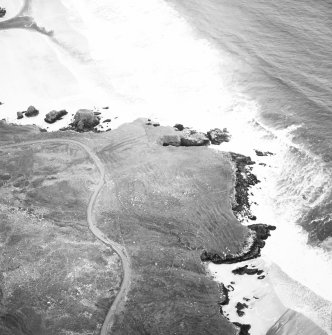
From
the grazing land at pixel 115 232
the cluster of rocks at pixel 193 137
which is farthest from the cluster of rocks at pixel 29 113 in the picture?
the cluster of rocks at pixel 193 137

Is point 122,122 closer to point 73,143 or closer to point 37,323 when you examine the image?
point 73,143

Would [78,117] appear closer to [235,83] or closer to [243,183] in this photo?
[243,183]

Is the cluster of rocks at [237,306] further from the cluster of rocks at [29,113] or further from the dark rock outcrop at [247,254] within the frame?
the cluster of rocks at [29,113]

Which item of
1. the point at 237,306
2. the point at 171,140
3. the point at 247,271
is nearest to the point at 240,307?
the point at 237,306

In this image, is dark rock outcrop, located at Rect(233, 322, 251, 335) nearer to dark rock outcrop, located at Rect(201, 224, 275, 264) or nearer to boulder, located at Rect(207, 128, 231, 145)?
dark rock outcrop, located at Rect(201, 224, 275, 264)

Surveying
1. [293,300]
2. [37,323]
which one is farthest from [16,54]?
[293,300]

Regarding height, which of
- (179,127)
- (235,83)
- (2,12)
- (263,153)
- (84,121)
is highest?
(235,83)
